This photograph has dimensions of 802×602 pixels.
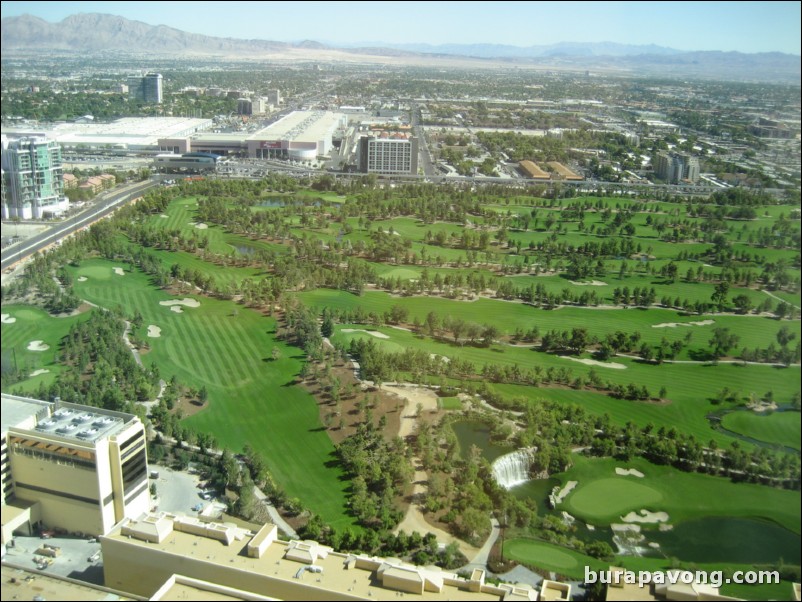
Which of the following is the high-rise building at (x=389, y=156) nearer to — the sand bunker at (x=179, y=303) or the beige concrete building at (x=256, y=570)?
the sand bunker at (x=179, y=303)

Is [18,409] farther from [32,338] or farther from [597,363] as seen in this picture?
[597,363]

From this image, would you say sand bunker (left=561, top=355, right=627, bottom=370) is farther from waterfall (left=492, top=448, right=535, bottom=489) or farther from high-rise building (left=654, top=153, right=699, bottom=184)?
high-rise building (left=654, top=153, right=699, bottom=184)

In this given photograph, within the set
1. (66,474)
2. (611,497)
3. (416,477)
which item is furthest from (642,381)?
(66,474)

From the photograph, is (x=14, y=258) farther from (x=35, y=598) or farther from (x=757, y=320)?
(x=757, y=320)

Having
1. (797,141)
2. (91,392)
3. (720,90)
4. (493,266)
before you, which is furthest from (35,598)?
(720,90)

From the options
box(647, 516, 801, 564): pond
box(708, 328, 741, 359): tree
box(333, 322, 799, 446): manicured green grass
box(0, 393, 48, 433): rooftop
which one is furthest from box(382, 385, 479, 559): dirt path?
box(708, 328, 741, 359): tree

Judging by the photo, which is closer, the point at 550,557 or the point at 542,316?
the point at 550,557
